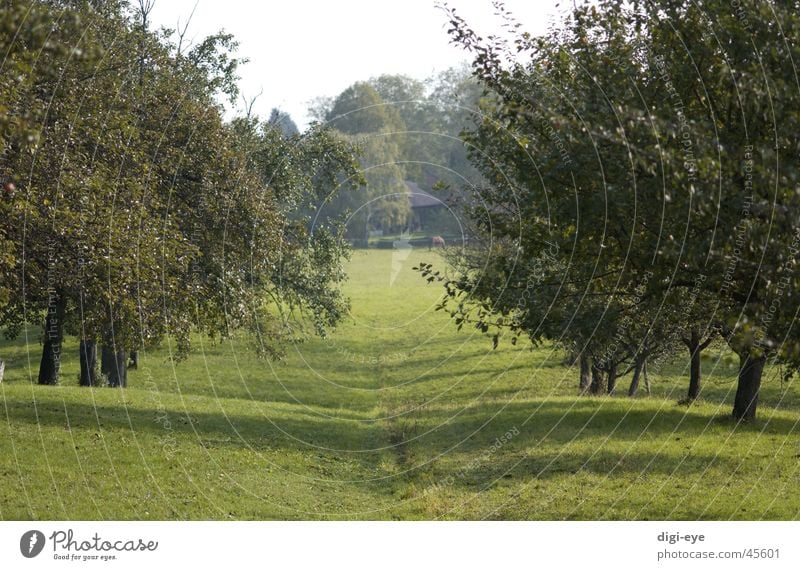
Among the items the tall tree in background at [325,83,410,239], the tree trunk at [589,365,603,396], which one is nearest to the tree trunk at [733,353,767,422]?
the tree trunk at [589,365,603,396]

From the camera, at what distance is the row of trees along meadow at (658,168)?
1261cm

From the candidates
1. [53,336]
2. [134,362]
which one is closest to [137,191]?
[53,336]

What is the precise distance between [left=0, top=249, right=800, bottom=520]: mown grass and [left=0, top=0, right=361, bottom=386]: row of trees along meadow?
9.06 ft

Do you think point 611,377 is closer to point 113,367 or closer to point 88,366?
point 113,367

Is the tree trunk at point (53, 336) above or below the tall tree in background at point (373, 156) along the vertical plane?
below

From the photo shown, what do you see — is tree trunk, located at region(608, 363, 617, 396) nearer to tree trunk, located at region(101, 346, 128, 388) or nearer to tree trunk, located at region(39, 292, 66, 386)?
tree trunk, located at region(101, 346, 128, 388)

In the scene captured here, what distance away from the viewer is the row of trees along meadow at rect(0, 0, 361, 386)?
1981cm

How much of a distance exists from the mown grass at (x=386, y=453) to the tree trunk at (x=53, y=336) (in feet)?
5.73

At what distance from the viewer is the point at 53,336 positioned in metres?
28.5

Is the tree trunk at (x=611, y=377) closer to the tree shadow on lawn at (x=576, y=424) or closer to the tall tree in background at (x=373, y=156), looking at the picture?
the tree shadow on lawn at (x=576, y=424)

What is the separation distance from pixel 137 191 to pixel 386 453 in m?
9.16

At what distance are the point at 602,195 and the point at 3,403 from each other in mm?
17294

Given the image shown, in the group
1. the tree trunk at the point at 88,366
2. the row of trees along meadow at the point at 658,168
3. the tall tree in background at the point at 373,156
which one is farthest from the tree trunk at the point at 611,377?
the tree trunk at the point at 88,366

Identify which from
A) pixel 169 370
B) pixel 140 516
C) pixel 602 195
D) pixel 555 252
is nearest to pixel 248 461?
pixel 140 516
